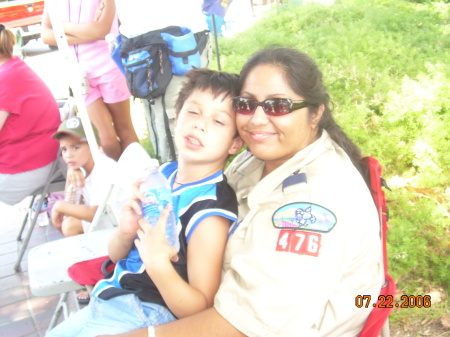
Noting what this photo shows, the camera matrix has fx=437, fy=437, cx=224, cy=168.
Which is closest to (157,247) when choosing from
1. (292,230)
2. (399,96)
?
(292,230)

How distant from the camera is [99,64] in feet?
13.0

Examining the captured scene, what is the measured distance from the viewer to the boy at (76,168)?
3189mm

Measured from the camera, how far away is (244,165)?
2.15 metres

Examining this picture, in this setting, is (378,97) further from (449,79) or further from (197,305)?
(197,305)

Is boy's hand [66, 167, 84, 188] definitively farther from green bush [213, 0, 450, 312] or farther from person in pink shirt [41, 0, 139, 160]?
green bush [213, 0, 450, 312]

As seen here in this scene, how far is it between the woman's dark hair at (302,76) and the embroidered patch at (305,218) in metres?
0.48

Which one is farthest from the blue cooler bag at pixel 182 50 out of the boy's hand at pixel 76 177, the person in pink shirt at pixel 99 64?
the boy's hand at pixel 76 177

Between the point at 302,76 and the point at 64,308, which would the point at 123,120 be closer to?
the point at 64,308

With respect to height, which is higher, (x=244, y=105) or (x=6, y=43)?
(x=6, y=43)

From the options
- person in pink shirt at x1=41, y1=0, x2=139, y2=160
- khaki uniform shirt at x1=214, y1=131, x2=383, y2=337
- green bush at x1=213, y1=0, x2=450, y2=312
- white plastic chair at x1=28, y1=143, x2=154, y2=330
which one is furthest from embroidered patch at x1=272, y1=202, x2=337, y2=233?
person in pink shirt at x1=41, y1=0, x2=139, y2=160

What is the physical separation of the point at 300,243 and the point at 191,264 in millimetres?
459

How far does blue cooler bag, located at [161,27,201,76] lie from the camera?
337 cm

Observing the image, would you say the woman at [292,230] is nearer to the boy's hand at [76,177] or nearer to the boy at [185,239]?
the boy at [185,239]

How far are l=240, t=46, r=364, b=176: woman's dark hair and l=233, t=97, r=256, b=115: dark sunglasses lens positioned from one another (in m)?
0.12
